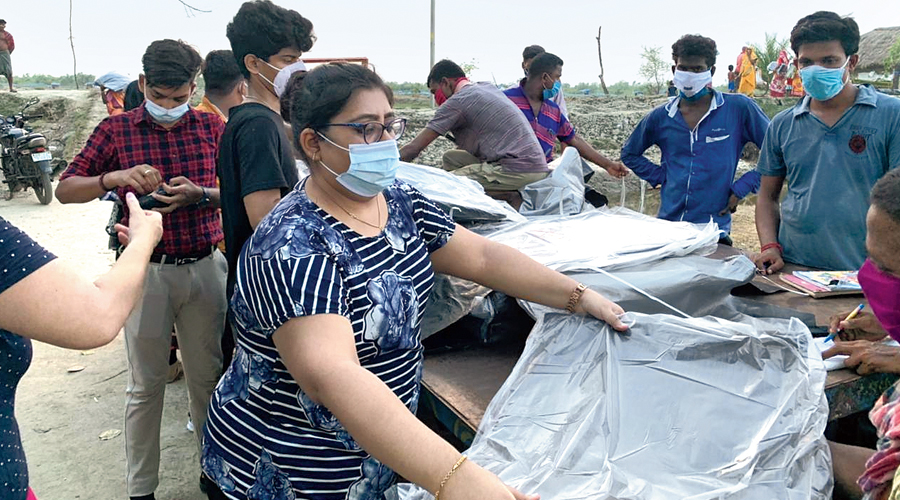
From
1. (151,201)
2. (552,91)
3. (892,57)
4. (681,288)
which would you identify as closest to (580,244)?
(681,288)

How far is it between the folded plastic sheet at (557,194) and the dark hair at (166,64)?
4.90 ft

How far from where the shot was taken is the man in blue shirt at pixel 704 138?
3443mm

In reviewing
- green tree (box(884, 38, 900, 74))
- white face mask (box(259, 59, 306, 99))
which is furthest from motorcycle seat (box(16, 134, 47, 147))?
green tree (box(884, 38, 900, 74))

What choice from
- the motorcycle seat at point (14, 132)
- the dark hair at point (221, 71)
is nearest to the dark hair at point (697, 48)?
the dark hair at point (221, 71)

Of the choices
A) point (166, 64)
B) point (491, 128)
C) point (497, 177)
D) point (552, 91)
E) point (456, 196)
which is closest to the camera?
point (456, 196)

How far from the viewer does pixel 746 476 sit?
1277 millimetres

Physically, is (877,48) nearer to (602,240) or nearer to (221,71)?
(221,71)

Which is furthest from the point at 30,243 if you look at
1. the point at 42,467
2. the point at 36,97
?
the point at 36,97

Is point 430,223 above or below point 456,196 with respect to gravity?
above

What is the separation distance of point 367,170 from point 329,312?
1.24ft

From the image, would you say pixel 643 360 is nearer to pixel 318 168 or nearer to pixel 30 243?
pixel 318 168

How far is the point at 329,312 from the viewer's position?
4.10 feet

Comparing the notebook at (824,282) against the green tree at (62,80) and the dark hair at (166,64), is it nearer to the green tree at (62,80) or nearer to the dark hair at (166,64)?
the dark hair at (166,64)

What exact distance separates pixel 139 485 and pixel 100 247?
4701 mm
